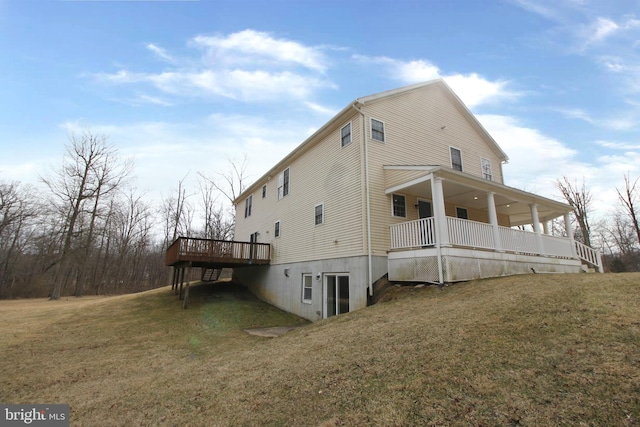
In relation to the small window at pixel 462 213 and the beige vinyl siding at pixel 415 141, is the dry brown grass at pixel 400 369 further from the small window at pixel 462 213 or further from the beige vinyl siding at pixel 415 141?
the small window at pixel 462 213

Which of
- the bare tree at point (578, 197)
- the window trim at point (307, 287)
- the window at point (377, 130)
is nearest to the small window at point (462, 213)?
the window at point (377, 130)

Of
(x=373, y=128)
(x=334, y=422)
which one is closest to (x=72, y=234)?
(x=373, y=128)

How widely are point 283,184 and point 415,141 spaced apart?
298 inches

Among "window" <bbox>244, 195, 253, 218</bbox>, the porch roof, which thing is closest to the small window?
the porch roof

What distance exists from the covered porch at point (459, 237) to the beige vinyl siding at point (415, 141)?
0.53 m

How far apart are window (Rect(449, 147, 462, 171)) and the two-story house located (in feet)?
0.19

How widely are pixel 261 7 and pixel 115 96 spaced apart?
7.01m

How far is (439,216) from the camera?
9398 millimetres

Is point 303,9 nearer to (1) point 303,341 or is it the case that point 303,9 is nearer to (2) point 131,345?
(1) point 303,341

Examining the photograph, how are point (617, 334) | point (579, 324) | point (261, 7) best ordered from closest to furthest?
point (617, 334) → point (579, 324) → point (261, 7)

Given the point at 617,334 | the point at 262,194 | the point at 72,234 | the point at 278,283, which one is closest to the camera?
the point at 617,334

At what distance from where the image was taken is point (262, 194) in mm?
20016

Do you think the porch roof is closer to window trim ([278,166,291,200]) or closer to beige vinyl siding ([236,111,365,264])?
beige vinyl siding ([236,111,365,264])

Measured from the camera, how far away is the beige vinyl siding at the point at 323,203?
448 inches
